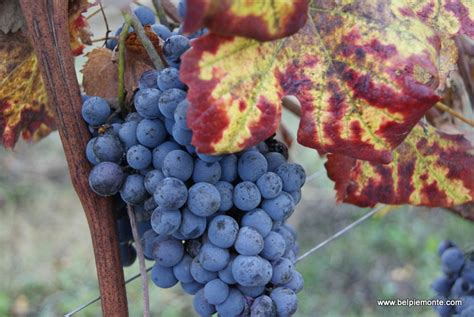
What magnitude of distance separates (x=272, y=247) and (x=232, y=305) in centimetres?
7

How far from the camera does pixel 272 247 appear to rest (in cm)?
58

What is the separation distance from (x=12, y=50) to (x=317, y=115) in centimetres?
38

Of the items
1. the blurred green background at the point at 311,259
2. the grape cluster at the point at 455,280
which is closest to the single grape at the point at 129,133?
the grape cluster at the point at 455,280

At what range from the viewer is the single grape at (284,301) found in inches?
22.9

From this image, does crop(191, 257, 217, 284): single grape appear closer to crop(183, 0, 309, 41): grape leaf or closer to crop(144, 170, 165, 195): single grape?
crop(144, 170, 165, 195): single grape

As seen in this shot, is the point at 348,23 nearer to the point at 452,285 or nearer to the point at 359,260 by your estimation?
the point at 452,285

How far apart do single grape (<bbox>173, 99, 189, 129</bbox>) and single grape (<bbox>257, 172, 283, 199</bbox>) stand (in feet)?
0.34

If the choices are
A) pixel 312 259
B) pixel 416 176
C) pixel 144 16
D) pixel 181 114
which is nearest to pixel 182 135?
pixel 181 114

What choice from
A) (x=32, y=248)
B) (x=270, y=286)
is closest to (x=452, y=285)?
(x=270, y=286)

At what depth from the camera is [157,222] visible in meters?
0.56

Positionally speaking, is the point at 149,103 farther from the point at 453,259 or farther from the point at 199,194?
the point at 453,259

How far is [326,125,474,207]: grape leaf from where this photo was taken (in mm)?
759

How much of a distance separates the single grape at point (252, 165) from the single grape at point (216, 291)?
11 cm

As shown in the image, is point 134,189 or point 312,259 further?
point 312,259
